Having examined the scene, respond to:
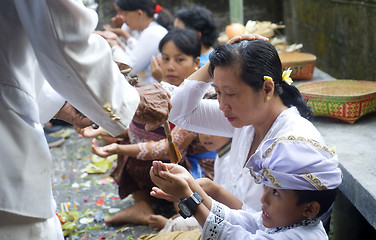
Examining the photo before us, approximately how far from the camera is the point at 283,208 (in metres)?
2.11

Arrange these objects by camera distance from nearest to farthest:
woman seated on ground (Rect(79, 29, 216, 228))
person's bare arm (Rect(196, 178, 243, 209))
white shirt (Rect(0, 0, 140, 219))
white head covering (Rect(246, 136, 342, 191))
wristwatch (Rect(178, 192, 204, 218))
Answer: white shirt (Rect(0, 0, 140, 219)) < white head covering (Rect(246, 136, 342, 191)) < wristwatch (Rect(178, 192, 204, 218)) < person's bare arm (Rect(196, 178, 243, 209)) < woman seated on ground (Rect(79, 29, 216, 228))

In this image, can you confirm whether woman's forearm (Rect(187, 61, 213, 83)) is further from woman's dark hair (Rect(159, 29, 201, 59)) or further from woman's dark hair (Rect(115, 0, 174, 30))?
woman's dark hair (Rect(115, 0, 174, 30))

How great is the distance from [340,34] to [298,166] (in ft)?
12.9

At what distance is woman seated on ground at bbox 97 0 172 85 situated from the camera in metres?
5.51

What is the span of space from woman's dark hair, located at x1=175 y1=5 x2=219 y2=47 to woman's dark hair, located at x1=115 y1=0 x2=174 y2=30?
0.73 m

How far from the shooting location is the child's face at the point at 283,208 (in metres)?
2.09

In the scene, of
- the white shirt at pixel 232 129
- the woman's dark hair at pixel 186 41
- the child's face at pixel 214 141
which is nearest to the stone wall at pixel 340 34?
the woman's dark hair at pixel 186 41

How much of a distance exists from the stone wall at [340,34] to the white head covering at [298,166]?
291 centimetres

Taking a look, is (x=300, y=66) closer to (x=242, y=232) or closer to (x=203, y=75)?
(x=203, y=75)

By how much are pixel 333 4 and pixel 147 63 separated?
7.87ft

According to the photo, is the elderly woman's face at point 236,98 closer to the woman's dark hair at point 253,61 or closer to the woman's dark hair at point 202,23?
the woman's dark hair at point 253,61

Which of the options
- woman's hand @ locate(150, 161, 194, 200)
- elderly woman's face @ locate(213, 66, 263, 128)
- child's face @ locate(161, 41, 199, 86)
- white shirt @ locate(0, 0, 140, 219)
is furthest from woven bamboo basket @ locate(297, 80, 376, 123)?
white shirt @ locate(0, 0, 140, 219)

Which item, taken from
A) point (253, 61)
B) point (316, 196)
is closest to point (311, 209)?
point (316, 196)

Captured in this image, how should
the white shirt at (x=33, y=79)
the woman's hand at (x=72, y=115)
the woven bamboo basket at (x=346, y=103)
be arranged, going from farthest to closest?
the woven bamboo basket at (x=346, y=103) < the woman's hand at (x=72, y=115) < the white shirt at (x=33, y=79)
